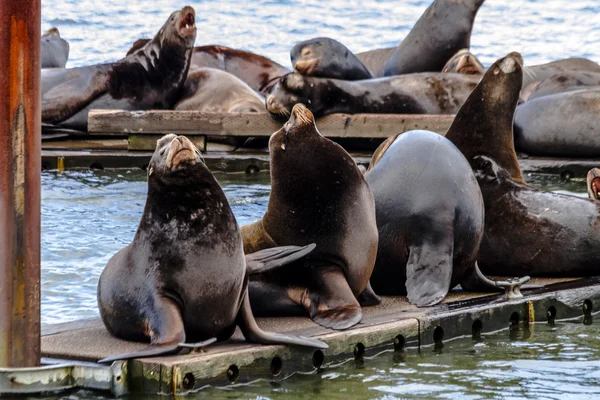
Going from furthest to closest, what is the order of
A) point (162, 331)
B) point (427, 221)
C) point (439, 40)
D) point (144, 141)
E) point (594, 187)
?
point (439, 40)
point (144, 141)
point (594, 187)
point (427, 221)
point (162, 331)

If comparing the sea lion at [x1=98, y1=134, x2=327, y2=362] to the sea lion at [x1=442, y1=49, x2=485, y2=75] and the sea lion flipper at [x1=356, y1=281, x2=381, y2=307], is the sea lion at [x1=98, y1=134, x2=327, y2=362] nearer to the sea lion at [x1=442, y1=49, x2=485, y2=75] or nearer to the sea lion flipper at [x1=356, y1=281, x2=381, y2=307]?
the sea lion flipper at [x1=356, y1=281, x2=381, y2=307]

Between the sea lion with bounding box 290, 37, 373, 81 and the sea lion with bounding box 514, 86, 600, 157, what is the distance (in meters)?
2.13

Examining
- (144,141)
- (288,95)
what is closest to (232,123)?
(288,95)

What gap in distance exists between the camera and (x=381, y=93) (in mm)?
12984

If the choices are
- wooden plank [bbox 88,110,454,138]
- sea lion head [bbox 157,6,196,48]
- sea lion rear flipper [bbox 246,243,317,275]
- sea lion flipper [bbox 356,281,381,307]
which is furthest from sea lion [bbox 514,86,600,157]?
sea lion rear flipper [bbox 246,243,317,275]

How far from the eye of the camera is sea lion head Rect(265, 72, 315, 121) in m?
12.1

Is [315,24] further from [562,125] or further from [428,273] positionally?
[428,273]

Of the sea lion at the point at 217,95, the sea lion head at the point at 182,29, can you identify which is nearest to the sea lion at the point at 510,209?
the sea lion at the point at 217,95

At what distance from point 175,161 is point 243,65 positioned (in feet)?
36.9

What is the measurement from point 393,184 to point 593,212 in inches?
51.1

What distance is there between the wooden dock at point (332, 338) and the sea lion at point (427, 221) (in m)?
0.14

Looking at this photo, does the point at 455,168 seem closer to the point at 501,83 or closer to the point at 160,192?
the point at 501,83

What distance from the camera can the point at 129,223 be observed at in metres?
9.55

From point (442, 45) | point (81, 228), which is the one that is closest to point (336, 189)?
point (81, 228)
